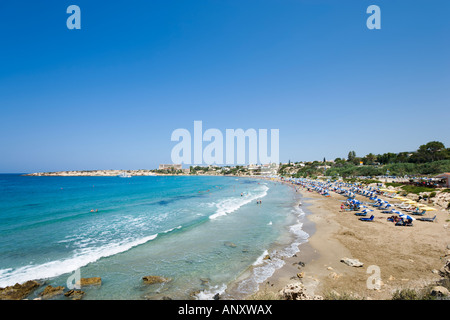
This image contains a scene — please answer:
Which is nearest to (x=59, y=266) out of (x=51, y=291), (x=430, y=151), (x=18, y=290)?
(x=18, y=290)

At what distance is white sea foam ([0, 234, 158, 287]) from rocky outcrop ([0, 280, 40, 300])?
96 centimetres

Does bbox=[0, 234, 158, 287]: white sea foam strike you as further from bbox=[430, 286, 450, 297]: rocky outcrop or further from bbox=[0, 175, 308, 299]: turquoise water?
bbox=[430, 286, 450, 297]: rocky outcrop

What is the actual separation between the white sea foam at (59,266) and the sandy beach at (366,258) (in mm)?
10900

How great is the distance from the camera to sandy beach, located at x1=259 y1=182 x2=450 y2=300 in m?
9.68

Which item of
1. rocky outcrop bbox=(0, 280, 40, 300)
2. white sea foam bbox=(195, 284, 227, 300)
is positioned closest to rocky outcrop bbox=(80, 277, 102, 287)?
rocky outcrop bbox=(0, 280, 40, 300)

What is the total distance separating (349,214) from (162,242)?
2035 centimetres

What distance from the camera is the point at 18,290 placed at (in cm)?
1017

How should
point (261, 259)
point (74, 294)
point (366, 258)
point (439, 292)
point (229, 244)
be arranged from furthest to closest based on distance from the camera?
point (229, 244) → point (261, 259) → point (366, 258) → point (74, 294) → point (439, 292)

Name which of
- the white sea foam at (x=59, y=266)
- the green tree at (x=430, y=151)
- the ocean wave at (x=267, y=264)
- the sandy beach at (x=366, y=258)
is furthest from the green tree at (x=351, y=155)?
the white sea foam at (x=59, y=266)

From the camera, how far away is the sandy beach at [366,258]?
9680mm

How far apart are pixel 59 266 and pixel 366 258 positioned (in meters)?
18.0

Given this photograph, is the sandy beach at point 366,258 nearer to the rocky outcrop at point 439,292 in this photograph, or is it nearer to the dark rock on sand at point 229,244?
the rocky outcrop at point 439,292

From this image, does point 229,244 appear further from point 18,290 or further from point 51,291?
point 18,290
